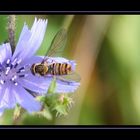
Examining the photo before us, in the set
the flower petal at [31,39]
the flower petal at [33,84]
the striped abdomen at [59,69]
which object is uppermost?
the flower petal at [31,39]

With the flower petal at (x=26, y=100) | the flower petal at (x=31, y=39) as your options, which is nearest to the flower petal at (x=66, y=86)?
the flower petal at (x=26, y=100)

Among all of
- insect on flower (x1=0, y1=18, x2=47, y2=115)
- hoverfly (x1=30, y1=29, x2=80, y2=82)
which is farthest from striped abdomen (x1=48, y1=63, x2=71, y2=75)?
insect on flower (x1=0, y1=18, x2=47, y2=115)

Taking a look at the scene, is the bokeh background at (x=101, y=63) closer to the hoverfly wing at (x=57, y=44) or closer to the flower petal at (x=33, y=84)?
the hoverfly wing at (x=57, y=44)

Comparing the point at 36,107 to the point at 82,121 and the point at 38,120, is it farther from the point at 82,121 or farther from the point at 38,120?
the point at 82,121

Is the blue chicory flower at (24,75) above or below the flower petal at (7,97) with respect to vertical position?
above

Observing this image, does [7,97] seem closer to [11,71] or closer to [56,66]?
[11,71]

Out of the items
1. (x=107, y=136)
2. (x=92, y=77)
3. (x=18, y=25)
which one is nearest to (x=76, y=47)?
(x=92, y=77)
